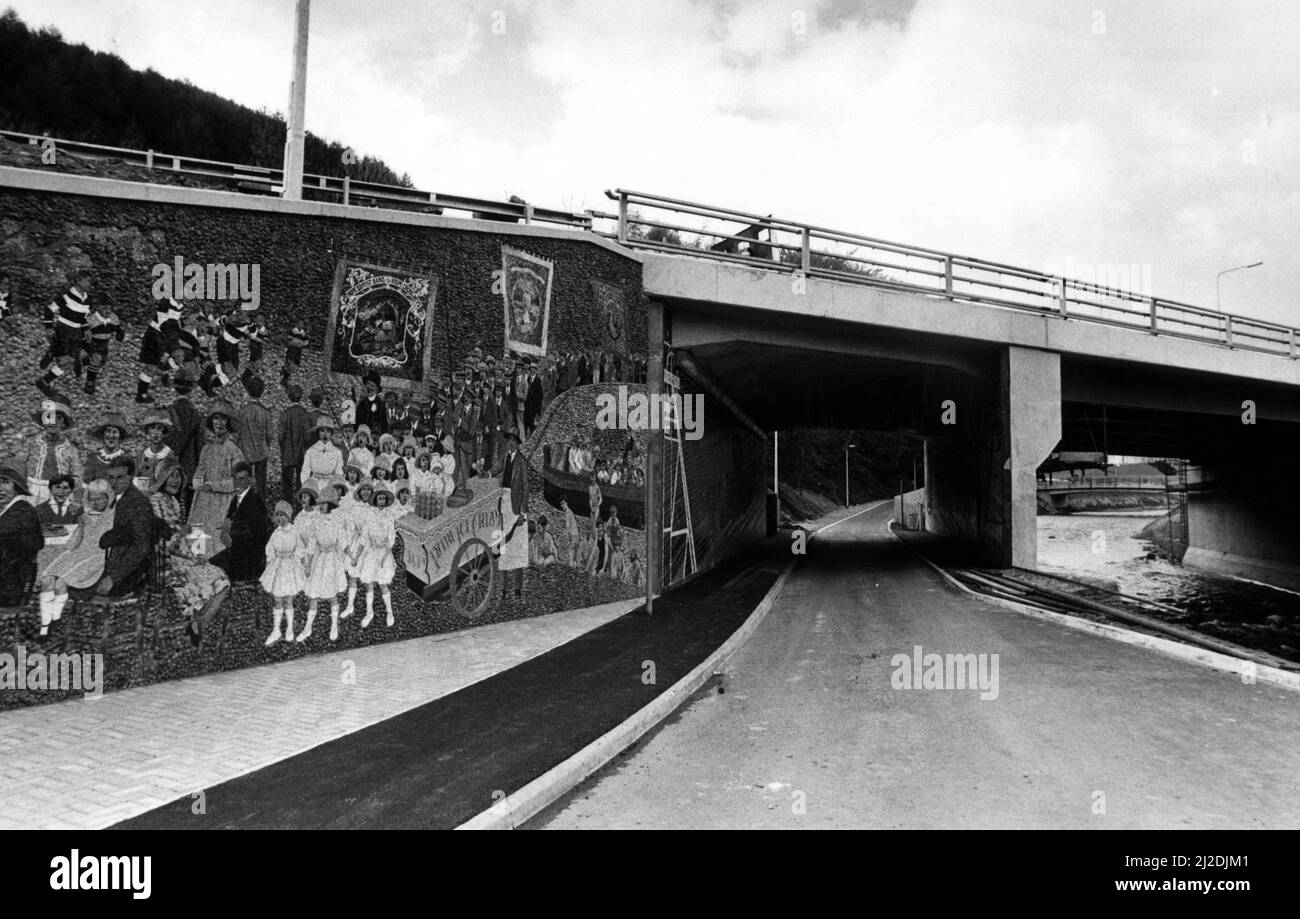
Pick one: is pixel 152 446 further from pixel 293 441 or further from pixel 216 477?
pixel 293 441

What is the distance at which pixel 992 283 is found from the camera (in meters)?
18.0

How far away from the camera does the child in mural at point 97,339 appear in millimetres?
7598

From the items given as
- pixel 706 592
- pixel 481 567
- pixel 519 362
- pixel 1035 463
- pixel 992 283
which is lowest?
pixel 706 592

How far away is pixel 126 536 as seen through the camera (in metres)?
7.80

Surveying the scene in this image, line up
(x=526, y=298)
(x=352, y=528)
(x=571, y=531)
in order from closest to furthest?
(x=352, y=528) < (x=526, y=298) < (x=571, y=531)

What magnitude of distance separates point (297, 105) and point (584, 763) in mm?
9772

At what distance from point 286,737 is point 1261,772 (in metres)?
7.85

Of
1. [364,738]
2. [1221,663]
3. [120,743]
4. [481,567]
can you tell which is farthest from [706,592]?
[120,743]

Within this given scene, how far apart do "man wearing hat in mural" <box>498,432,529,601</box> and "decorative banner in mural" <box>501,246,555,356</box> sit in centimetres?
162

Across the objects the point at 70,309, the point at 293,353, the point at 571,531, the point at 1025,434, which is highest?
the point at 70,309

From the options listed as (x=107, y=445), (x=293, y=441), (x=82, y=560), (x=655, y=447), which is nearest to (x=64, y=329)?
(x=107, y=445)

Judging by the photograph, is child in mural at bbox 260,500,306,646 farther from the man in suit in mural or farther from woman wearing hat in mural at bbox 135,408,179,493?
the man in suit in mural
